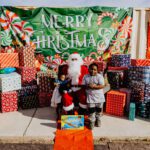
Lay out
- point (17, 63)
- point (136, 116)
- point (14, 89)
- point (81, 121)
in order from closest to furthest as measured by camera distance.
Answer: point (81, 121)
point (136, 116)
point (14, 89)
point (17, 63)

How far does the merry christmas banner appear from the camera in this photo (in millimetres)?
7906

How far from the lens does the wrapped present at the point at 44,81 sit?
279 inches

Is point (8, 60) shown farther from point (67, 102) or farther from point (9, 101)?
point (67, 102)

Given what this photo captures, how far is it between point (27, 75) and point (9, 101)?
95cm

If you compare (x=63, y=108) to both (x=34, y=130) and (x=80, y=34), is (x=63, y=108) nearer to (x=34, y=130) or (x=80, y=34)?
(x=34, y=130)

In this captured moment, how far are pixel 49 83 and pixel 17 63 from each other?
3.83ft

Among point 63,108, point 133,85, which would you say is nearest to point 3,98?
point 63,108

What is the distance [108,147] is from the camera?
185 inches

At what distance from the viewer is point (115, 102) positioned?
6.31m

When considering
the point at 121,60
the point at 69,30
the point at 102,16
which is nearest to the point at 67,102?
→ the point at 121,60

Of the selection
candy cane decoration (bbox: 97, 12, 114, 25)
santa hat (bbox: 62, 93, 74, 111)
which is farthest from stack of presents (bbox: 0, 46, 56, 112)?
candy cane decoration (bbox: 97, 12, 114, 25)

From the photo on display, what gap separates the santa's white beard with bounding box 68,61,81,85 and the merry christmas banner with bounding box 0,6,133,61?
1.87 m

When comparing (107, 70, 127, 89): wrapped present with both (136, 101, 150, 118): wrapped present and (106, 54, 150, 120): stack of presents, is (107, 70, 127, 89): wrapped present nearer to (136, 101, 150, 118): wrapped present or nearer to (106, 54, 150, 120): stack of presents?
(106, 54, 150, 120): stack of presents

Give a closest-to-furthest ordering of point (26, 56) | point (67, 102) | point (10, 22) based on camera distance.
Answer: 1. point (67, 102)
2. point (26, 56)
3. point (10, 22)
